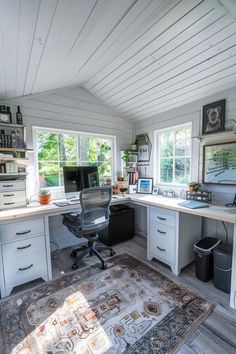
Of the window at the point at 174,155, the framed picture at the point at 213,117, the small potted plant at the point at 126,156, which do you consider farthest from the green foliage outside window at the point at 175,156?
the small potted plant at the point at 126,156

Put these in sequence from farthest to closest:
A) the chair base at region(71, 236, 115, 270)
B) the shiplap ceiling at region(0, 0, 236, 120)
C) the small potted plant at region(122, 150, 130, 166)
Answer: the small potted plant at region(122, 150, 130, 166) < the chair base at region(71, 236, 115, 270) < the shiplap ceiling at region(0, 0, 236, 120)

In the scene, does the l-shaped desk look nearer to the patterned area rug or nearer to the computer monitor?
the patterned area rug

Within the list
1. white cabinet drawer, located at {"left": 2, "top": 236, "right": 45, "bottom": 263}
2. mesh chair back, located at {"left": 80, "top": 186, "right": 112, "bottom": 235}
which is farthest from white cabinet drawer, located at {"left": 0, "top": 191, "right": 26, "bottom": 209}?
mesh chair back, located at {"left": 80, "top": 186, "right": 112, "bottom": 235}

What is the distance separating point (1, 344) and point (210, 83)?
313 cm

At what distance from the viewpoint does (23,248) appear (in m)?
1.84

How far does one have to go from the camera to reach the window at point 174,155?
2.66 m

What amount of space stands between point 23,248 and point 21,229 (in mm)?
201

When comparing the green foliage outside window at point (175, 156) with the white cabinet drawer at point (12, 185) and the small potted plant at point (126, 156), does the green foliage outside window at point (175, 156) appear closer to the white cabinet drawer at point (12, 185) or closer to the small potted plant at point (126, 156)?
the small potted plant at point (126, 156)

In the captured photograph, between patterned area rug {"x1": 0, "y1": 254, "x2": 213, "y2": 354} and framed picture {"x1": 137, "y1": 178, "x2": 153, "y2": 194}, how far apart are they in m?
1.36

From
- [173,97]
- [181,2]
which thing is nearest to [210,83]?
[173,97]

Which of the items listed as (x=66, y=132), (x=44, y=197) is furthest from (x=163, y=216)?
(x=66, y=132)

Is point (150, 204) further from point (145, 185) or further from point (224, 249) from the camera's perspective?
point (224, 249)

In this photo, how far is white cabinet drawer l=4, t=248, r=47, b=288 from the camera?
177 centimetres

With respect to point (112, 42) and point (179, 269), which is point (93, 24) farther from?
point (179, 269)
